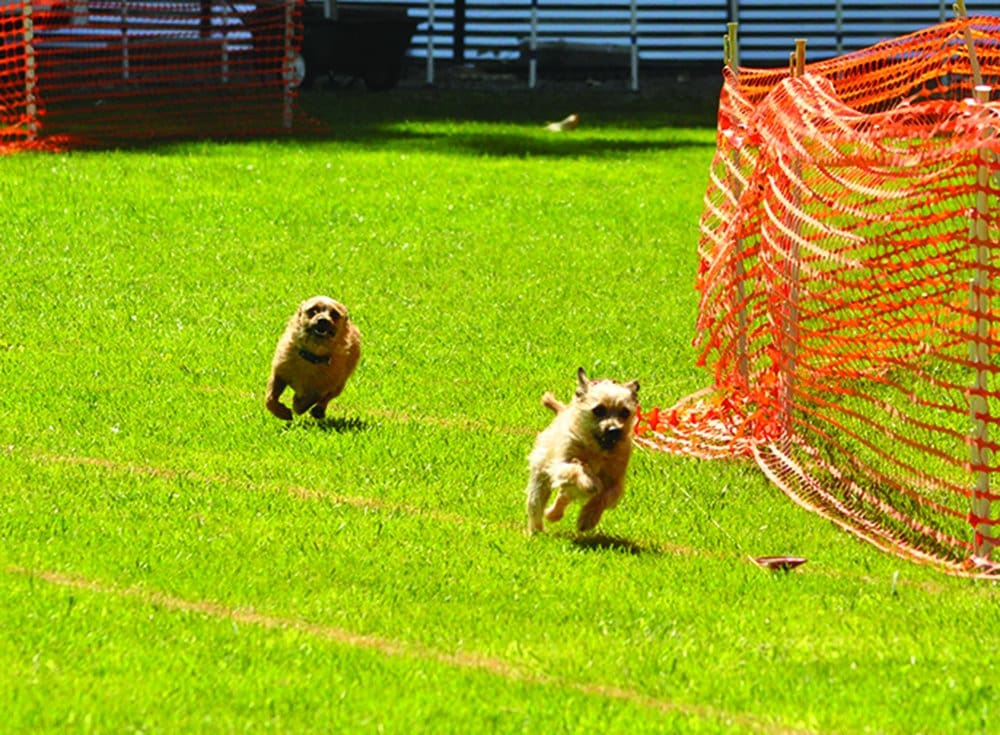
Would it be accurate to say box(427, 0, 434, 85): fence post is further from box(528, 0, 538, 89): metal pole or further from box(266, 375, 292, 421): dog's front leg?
box(266, 375, 292, 421): dog's front leg

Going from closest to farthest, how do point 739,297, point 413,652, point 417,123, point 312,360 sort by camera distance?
1. point 413,652
2. point 312,360
3. point 739,297
4. point 417,123

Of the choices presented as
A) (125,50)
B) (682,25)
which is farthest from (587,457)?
(682,25)

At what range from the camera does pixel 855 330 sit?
12531 mm

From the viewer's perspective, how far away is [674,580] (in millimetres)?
8297

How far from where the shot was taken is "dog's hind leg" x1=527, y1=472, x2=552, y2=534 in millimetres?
8969

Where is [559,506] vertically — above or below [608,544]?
above

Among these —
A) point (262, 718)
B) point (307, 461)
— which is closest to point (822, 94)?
point (307, 461)

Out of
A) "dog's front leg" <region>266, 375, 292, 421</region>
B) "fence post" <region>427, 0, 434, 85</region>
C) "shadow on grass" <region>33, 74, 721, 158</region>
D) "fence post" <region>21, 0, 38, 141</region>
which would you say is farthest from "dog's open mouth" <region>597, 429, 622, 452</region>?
"fence post" <region>427, 0, 434, 85</region>

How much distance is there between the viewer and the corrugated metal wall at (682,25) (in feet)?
123

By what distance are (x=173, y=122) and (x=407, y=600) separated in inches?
789

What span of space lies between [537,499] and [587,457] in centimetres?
33

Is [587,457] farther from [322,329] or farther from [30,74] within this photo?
[30,74]

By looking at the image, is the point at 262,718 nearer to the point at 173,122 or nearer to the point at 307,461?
the point at 307,461

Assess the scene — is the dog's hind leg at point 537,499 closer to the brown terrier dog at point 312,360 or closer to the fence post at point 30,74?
the brown terrier dog at point 312,360
